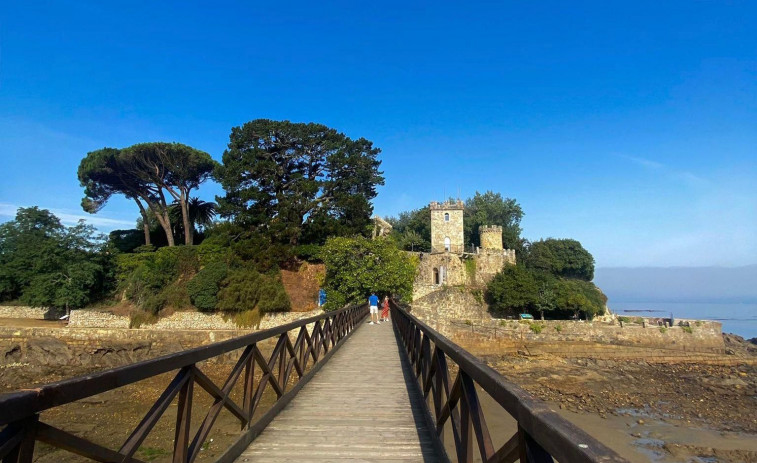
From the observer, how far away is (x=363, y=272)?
76.4 feet

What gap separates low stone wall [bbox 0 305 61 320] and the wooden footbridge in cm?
2955

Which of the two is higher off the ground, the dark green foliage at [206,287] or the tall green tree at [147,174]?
the tall green tree at [147,174]

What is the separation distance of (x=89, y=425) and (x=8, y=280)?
24441 millimetres

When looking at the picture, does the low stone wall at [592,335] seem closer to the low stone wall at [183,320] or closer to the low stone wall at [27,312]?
the low stone wall at [183,320]

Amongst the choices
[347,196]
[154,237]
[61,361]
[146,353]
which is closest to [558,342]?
[347,196]

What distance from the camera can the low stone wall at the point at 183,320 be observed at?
90.8ft

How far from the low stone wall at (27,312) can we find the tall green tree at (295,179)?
45.8 ft

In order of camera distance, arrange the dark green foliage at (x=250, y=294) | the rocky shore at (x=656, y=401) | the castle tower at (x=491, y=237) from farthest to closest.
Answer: the castle tower at (x=491, y=237)
the dark green foliage at (x=250, y=294)
the rocky shore at (x=656, y=401)

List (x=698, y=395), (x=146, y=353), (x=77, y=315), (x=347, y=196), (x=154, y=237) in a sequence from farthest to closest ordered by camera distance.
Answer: (x=154, y=237) → (x=347, y=196) → (x=77, y=315) → (x=146, y=353) → (x=698, y=395)

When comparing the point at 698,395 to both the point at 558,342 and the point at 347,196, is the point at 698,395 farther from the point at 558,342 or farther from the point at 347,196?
the point at 347,196

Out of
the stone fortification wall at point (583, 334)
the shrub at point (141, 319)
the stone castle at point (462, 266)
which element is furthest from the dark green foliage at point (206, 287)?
the stone castle at point (462, 266)

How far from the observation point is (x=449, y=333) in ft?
95.7

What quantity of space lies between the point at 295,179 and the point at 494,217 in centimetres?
3256

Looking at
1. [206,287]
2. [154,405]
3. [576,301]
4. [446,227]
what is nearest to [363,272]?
[206,287]
